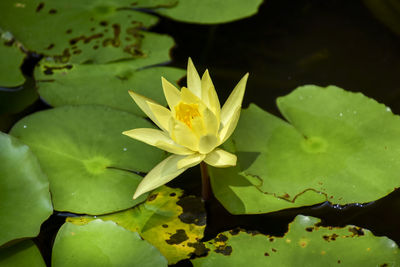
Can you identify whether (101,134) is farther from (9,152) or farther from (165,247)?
(165,247)

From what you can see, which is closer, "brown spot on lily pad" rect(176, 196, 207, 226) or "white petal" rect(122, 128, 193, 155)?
"white petal" rect(122, 128, 193, 155)

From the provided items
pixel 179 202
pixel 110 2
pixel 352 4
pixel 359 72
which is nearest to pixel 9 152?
pixel 179 202

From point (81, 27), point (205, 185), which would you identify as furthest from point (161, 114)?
point (81, 27)

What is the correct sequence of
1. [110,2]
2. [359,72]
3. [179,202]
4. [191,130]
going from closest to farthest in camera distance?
[191,130], [179,202], [359,72], [110,2]

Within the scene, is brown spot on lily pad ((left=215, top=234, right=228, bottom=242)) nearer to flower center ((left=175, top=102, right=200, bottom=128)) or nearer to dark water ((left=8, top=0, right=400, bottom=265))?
dark water ((left=8, top=0, right=400, bottom=265))

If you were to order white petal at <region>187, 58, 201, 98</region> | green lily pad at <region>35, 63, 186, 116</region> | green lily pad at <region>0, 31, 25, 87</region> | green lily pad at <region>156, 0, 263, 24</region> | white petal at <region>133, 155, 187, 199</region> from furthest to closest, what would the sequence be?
1. green lily pad at <region>156, 0, 263, 24</region>
2. green lily pad at <region>0, 31, 25, 87</region>
3. green lily pad at <region>35, 63, 186, 116</region>
4. white petal at <region>187, 58, 201, 98</region>
5. white petal at <region>133, 155, 187, 199</region>

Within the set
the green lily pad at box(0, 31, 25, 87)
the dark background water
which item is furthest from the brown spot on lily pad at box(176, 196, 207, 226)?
the green lily pad at box(0, 31, 25, 87)
